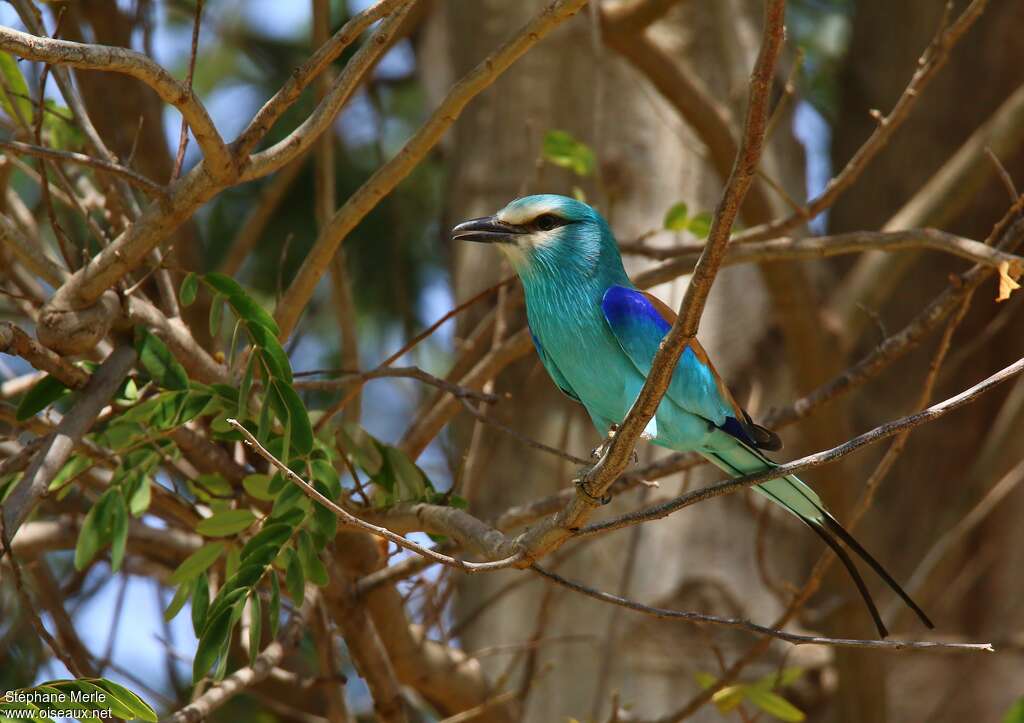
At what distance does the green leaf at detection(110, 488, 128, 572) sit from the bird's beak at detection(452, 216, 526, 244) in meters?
1.17

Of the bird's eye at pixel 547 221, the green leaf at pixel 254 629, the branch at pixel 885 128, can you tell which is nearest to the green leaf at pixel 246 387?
the green leaf at pixel 254 629

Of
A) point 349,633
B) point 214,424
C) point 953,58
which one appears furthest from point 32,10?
point 953,58

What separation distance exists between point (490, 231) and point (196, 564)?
1.25m

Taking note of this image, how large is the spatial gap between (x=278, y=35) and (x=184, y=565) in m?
5.91

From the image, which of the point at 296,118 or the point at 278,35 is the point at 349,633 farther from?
the point at 278,35

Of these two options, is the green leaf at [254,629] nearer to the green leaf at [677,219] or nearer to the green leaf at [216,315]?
the green leaf at [216,315]

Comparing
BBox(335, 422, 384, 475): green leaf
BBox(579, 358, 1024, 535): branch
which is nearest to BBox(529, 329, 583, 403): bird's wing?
BBox(335, 422, 384, 475): green leaf

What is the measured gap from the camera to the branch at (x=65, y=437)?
2094 millimetres

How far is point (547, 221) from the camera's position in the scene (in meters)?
3.25

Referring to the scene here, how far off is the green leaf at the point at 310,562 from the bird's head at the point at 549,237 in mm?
1106

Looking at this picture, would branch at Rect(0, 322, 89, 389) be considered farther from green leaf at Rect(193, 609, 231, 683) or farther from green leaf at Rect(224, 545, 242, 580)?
green leaf at Rect(193, 609, 231, 683)

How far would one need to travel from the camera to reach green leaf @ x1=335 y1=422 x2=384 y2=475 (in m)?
2.85

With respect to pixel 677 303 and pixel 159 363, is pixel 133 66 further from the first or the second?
pixel 677 303

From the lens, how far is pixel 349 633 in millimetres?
2971
